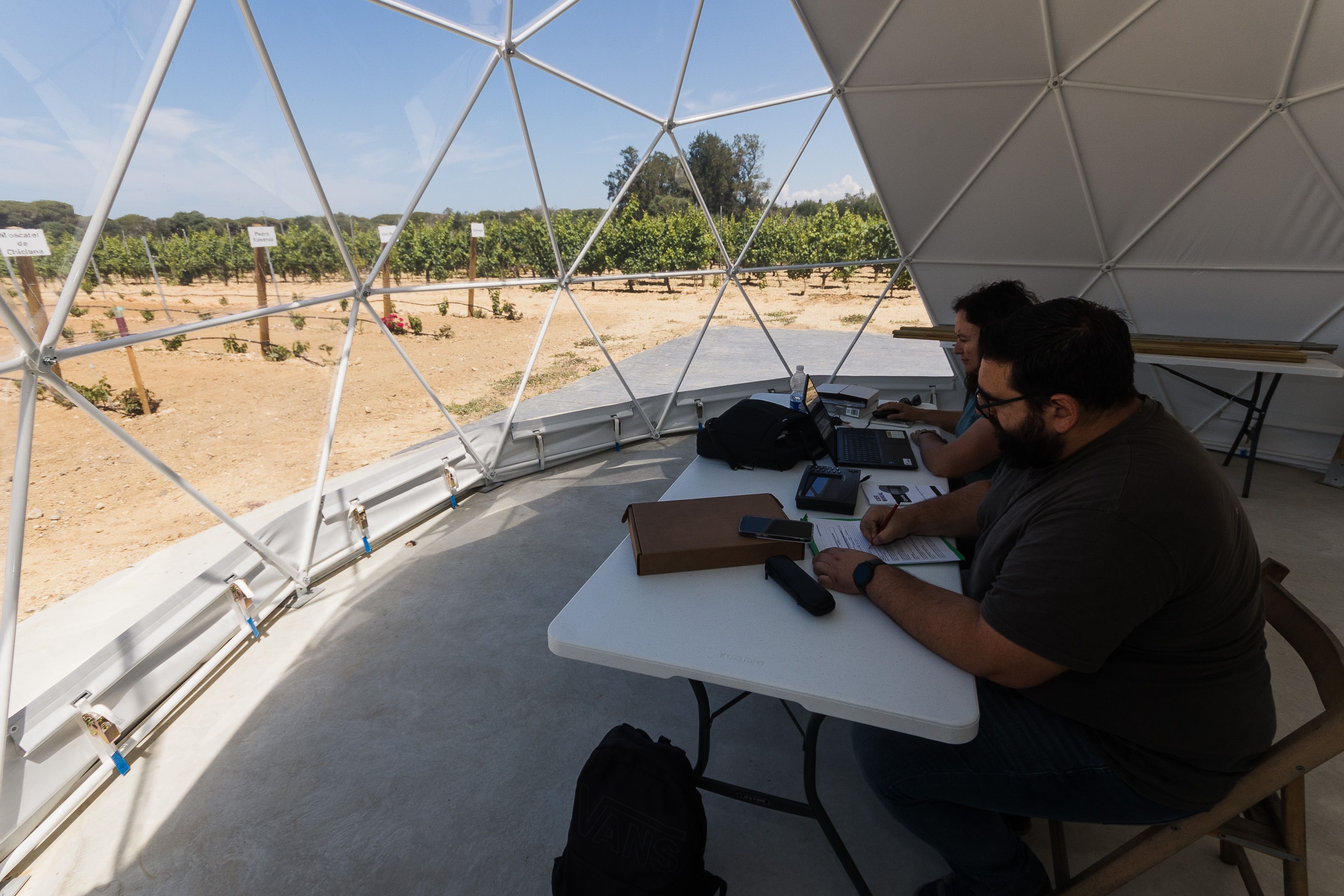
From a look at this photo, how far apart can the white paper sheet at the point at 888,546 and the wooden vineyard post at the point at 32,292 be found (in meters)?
3.48

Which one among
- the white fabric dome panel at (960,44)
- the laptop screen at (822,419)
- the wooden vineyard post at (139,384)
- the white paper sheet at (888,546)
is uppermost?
the white fabric dome panel at (960,44)

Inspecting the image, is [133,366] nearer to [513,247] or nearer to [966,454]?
[513,247]

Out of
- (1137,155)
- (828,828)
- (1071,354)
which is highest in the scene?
(1137,155)

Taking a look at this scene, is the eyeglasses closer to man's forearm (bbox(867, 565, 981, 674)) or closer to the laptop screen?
man's forearm (bbox(867, 565, 981, 674))

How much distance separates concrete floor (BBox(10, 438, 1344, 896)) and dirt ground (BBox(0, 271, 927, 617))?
1.04 meters

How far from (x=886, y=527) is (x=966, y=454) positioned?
3.13 feet

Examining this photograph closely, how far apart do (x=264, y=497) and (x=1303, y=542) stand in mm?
8388

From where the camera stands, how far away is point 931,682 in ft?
5.36

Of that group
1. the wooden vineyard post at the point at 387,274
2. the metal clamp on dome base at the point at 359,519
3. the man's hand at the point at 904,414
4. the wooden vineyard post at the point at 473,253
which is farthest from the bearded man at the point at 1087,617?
the wooden vineyard post at the point at 473,253

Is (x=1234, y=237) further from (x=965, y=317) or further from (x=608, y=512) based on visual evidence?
(x=608, y=512)

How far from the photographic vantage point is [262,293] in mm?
3967

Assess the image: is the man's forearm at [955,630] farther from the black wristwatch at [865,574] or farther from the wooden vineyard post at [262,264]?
the wooden vineyard post at [262,264]

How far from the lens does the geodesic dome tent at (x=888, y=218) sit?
290 centimetres

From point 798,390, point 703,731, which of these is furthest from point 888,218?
point 703,731
